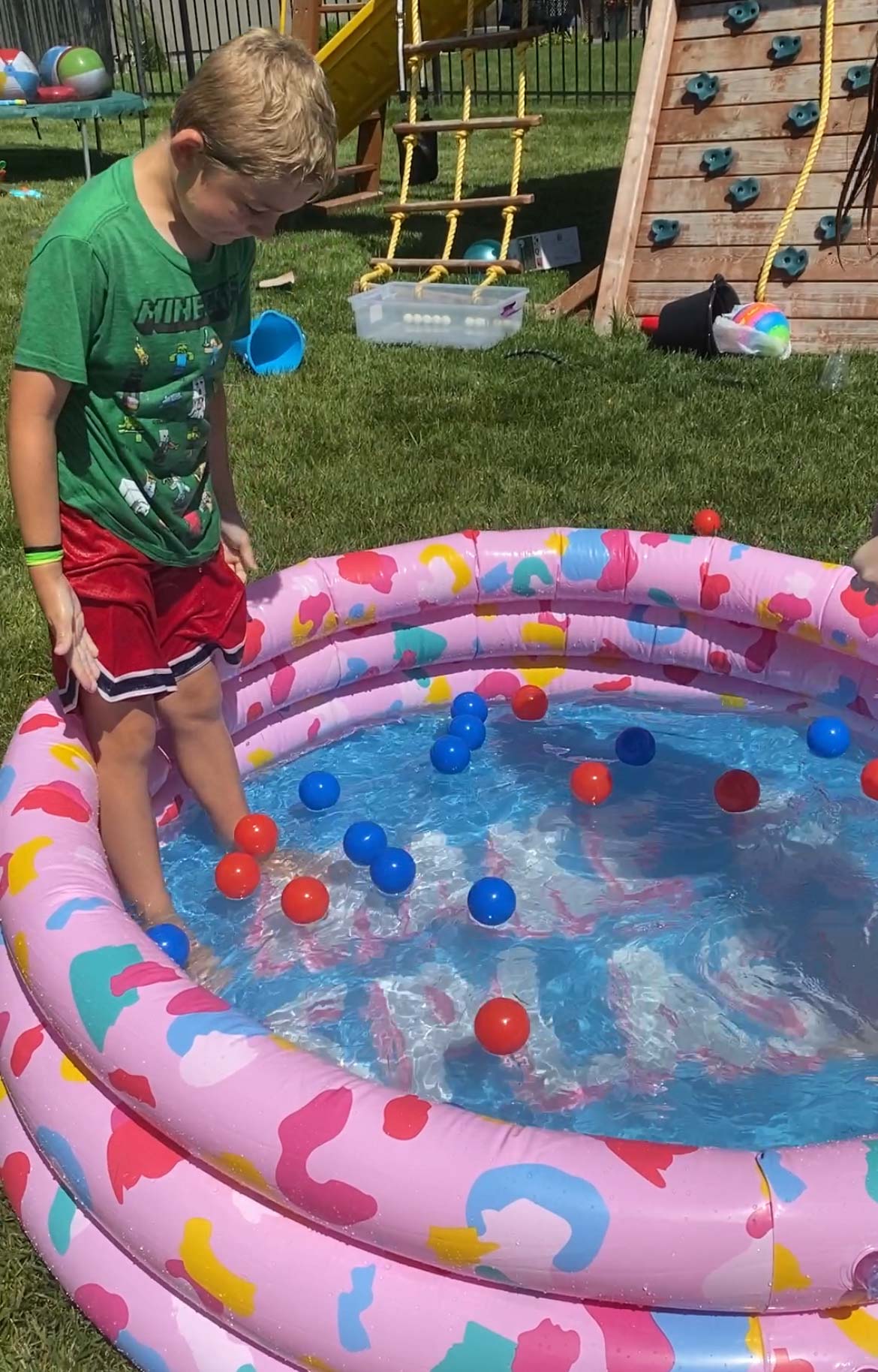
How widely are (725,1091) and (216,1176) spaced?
1.00 metres

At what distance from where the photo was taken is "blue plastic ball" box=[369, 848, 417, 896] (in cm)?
279

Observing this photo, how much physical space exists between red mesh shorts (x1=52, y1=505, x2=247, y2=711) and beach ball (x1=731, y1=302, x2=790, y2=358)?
148 inches

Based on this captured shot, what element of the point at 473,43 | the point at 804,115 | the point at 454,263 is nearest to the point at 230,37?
the point at 473,43

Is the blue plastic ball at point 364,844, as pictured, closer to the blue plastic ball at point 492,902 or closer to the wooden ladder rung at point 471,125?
the blue plastic ball at point 492,902

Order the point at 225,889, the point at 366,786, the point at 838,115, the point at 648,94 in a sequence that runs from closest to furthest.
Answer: the point at 225,889 → the point at 366,786 → the point at 838,115 → the point at 648,94

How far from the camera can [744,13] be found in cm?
576

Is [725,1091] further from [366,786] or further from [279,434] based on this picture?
[279,434]

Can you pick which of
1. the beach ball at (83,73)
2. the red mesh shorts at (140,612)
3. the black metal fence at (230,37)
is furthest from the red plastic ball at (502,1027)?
the black metal fence at (230,37)

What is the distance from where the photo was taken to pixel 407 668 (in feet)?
11.7

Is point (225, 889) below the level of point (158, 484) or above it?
A: below

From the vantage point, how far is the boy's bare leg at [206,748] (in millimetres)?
2604

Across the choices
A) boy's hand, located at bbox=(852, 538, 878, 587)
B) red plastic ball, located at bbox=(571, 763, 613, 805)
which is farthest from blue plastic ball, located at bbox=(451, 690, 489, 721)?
boy's hand, located at bbox=(852, 538, 878, 587)

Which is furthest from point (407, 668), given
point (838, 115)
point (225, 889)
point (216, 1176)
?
point (838, 115)

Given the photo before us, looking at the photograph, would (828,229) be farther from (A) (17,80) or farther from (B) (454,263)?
(A) (17,80)
